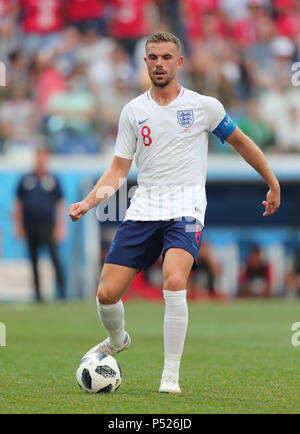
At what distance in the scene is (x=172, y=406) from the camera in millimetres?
5586

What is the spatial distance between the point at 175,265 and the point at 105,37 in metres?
15.2

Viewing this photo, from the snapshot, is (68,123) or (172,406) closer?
(172,406)

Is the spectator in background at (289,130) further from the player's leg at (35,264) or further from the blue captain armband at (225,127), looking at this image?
the blue captain armband at (225,127)

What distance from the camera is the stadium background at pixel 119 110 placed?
703 inches

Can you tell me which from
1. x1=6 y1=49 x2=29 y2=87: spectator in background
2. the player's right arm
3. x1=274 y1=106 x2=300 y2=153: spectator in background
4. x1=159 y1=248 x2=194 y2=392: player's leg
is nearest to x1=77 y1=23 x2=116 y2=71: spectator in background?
x1=6 y1=49 x2=29 y2=87: spectator in background

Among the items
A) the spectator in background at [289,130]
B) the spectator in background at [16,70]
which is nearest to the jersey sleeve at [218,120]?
the spectator in background at [289,130]

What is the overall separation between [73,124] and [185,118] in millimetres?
11696

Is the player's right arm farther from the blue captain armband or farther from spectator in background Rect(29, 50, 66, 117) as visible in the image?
spectator in background Rect(29, 50, 66, 117)

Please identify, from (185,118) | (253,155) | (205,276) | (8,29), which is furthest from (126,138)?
(8,29)

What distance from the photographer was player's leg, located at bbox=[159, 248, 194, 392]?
6.31 m

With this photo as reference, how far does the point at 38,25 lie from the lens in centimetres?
2072

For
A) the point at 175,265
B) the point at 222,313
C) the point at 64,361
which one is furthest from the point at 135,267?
the point at 222,313

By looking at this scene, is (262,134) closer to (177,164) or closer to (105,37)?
(105,37)

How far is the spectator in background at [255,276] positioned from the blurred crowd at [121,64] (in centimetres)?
209
